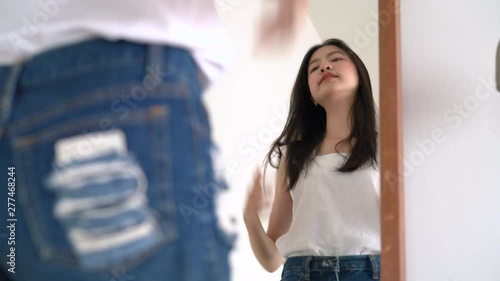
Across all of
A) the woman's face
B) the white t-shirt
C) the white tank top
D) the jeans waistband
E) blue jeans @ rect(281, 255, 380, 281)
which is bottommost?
blue jeans @ rect(281, 255, 380, 281)

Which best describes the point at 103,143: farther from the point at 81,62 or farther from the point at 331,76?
the point at 331,76

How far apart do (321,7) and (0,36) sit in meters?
0.44

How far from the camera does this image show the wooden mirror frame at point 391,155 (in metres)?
0.68

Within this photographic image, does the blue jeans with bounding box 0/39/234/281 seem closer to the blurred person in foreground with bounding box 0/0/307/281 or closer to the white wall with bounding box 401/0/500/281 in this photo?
the blurred person in foreground with bounding box 0/0/307/281

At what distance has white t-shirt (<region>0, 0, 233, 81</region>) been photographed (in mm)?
447

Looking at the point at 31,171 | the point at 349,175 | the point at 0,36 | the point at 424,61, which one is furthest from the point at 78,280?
the point at 424,61

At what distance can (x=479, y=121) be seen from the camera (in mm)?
754

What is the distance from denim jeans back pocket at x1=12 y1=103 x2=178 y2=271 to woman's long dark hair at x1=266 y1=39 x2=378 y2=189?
353 mm

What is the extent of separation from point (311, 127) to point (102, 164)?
408mm

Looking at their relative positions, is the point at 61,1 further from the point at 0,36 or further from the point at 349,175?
the point at 349,175

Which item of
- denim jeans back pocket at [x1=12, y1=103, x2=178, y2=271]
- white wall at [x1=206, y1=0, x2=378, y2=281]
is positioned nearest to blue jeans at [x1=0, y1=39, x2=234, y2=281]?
denim jeans back pocket at [x1=12, y1=103, x2=178, y2=271]

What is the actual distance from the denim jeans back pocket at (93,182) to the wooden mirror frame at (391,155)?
325 mm

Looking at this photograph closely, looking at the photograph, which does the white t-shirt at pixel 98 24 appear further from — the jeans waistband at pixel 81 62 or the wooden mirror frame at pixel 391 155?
the wooden mirror frame at pixel 391 155

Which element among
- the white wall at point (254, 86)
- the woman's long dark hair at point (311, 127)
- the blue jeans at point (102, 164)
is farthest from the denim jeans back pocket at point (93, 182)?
the woman's long dark hair at point (311, 127)
